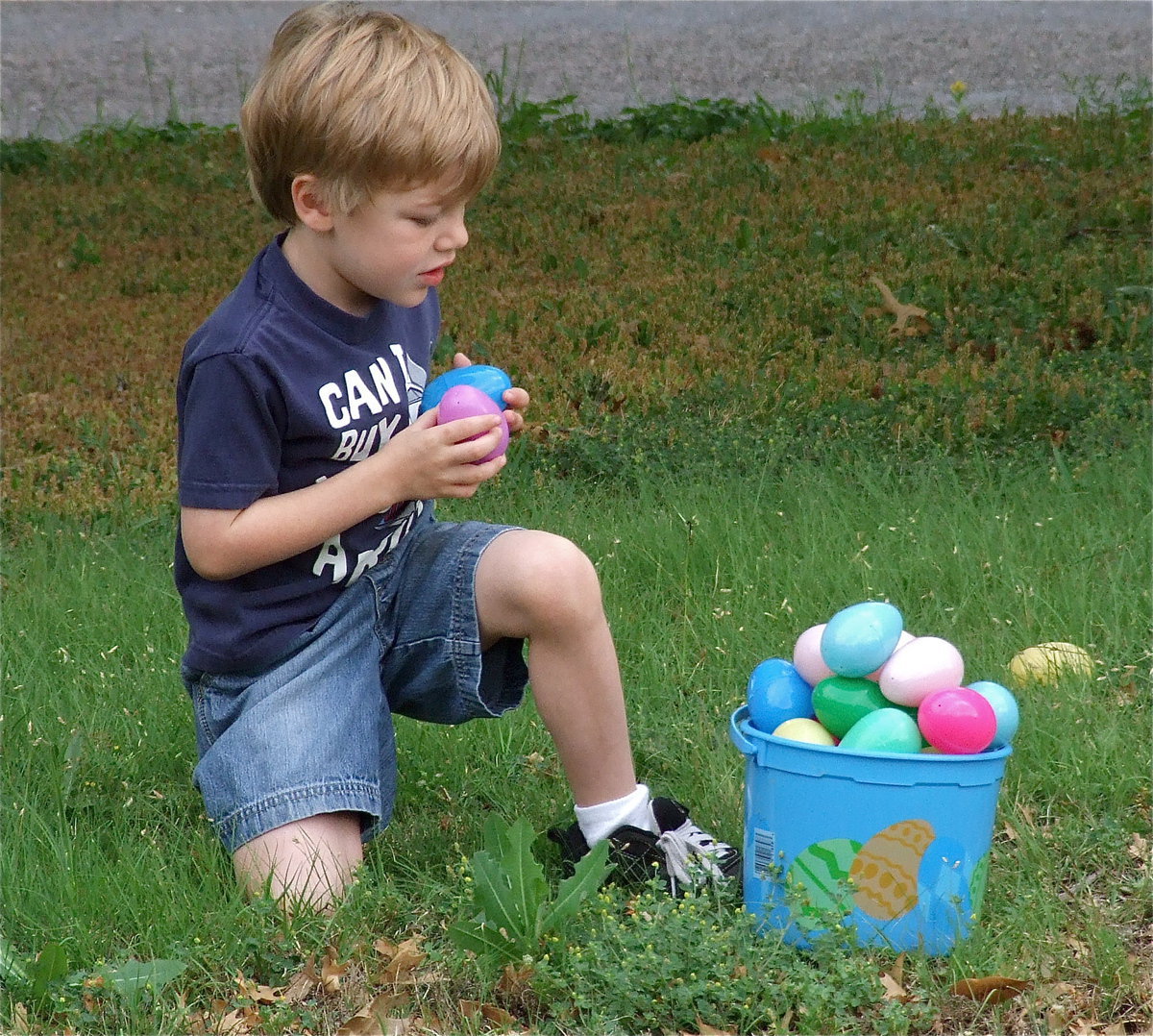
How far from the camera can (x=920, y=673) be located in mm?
2512

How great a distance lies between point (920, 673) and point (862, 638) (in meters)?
0.11

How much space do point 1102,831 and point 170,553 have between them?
117 inches

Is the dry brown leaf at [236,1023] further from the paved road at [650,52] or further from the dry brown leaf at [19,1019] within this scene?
the paved road at [650,52]

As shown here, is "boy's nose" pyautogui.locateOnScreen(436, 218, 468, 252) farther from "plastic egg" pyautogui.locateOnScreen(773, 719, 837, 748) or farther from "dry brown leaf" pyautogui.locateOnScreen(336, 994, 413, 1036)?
"dry brown leaf" pyautogui.locateOnScreen(336, 994, 413, 1036)

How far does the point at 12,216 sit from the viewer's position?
27.7 ft

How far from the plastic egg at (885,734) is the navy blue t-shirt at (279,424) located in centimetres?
99

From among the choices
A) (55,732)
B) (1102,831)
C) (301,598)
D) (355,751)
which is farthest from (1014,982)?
(55,732)

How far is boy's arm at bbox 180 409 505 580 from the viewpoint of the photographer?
2.57m

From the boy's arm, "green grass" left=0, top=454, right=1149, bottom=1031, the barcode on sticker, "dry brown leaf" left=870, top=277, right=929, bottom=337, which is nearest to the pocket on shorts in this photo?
"green grass" left=0, top=454, right=1149, bottom=1031

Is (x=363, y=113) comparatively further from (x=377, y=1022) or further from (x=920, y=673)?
(x=377, y=1022)

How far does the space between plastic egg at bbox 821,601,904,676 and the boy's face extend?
0.94 meters

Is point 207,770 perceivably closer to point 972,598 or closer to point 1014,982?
point 1014,982

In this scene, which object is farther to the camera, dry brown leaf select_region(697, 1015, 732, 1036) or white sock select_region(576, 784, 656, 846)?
white sock select_region(576, 784, 656, 846)

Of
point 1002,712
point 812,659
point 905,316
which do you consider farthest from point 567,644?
point 905,316
